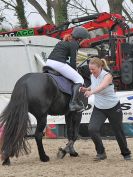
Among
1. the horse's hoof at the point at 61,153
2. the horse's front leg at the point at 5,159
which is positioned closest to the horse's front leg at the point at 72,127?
the horse's hoof at the point at 61,153

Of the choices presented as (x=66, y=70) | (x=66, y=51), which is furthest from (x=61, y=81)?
(x=66, y=51)

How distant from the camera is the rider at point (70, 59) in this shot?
894 centimetres

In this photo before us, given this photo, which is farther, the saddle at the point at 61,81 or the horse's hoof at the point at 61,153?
the horse's hoof at the point at 61,153

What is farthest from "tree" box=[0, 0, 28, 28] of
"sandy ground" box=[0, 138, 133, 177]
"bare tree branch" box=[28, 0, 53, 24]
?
"sandy ground" box=[0, 138, 133, 177]

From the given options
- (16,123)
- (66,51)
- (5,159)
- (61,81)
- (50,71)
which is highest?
(66,51)

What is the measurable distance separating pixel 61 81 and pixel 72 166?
1.58 m

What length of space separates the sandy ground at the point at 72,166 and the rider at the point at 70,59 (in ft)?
3.20

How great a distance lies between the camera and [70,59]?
914cm

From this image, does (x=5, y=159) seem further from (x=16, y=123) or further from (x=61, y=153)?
(x=61, y=153)

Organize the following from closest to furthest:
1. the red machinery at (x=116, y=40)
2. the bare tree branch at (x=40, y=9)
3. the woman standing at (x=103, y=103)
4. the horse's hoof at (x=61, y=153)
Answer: the woman standing at (x=103, y=103) < the horse's hoof at (x=61, y=153) < the red machinery at (x=116, y=40) < the bare tree branch at (x=40, y=9)

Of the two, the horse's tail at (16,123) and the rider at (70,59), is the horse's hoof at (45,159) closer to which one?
the horse's tail at (16,123)

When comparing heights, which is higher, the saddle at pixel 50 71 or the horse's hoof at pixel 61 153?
the saddle at pixel 50 71

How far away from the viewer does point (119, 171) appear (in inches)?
292

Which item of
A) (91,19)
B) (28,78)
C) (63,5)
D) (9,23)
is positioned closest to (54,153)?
(28,78)
